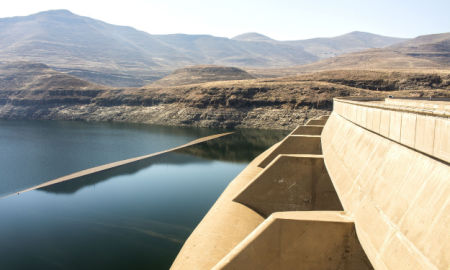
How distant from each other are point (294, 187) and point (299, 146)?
9.41 meters

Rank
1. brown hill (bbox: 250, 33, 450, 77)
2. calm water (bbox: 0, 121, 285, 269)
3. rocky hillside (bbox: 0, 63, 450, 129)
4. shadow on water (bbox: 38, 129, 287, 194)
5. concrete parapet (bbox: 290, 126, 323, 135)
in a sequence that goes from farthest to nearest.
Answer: brown hill (bbox: 250, 33, 450, 77), rocky hillside (bbox: 0, 63, 450, 129), concrete parapet (bbox: 290, 126, 323, 135), shadow on water (bbox: 38, 129, 287, 194), calm water (bbox: 0, 121, 285, 269)

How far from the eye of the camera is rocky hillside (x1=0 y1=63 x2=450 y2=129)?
220ft

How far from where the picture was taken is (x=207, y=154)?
43.9 meters

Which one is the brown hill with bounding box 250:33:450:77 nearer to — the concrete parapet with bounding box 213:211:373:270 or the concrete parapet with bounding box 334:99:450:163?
the concrete parapet with bounding box 334:99:450:163

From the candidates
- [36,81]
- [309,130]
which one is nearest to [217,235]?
Answer: [309,130]

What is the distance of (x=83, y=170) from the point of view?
35.1 metres

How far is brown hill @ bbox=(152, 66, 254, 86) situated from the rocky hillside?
32337mm

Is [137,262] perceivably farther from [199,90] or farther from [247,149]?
[199,90]

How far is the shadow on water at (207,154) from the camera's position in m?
30.3

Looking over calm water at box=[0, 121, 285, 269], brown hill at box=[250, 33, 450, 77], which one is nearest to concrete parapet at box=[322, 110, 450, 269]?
calm water at box=[0, 121, 285, 269]

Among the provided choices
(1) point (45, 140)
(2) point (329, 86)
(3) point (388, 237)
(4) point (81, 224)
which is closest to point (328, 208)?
(3) point (388, 237)

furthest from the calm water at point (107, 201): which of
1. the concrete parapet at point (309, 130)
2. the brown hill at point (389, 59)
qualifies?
the brown hill at point (389, 59)

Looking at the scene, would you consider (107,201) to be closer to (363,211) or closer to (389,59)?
(363,211)

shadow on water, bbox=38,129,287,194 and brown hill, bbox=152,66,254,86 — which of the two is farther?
brown hill, bbox=152,66,254,86
